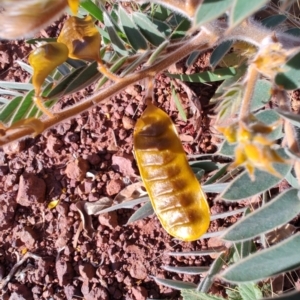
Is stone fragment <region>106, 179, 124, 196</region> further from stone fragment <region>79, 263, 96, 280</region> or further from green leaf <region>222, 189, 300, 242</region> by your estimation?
green leaf <region>222, 189, 300, 242</region>

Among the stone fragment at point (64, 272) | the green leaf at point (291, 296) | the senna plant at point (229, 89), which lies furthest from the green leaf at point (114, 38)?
the stone fragment at point (64, 272)

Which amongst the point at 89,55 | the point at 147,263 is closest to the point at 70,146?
the point at 147,263

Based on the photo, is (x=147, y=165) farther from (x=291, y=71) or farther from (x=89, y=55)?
(x=291, y=71)

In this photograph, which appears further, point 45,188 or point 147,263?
point 45,188

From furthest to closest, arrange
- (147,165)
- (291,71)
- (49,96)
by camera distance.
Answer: (147,165) < (49,96) < (291,71)

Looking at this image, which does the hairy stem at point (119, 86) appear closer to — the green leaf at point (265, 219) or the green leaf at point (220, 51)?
the green leaf at point (220, 51)


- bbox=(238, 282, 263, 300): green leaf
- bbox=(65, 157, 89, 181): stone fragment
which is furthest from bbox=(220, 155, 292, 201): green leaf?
bbox=(65, 157, 89, 181): stone fragment

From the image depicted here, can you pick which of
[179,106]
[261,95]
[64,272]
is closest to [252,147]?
[261,95]
